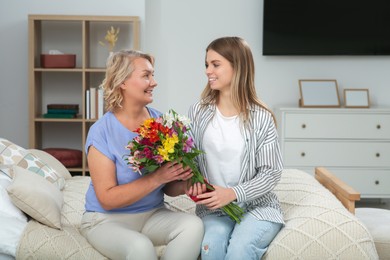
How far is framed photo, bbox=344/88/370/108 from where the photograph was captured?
5.87 m

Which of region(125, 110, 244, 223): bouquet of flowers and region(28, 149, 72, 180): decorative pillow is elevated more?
region(125, 110, 244, 223): bouquet of flowers

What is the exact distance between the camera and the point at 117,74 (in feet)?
8.66

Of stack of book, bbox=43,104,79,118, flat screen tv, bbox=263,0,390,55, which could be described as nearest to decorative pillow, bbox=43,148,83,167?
stack of book, bbox=43,104,79,118

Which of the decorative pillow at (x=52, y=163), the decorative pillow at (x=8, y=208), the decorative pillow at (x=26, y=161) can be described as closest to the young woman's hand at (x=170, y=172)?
the decorative pillow at (x=8, y=208)

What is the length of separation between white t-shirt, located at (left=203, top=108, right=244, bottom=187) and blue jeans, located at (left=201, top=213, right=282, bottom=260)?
0.15 metres

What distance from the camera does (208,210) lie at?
271cm

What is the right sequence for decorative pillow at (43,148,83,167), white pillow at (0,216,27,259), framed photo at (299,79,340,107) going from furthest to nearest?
framed photo at (299,79,340,107) < decorative pillow at (43,148,83,167) < white pillow at (0,216,27,259)

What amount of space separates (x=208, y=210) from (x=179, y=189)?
0.15 meters

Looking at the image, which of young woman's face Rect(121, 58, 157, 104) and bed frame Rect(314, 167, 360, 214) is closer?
young woman's face Rect(121, 58, 157, 104)

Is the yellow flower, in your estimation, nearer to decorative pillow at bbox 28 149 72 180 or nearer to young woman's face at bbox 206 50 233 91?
young woman's face at bbox 206 50 233 91

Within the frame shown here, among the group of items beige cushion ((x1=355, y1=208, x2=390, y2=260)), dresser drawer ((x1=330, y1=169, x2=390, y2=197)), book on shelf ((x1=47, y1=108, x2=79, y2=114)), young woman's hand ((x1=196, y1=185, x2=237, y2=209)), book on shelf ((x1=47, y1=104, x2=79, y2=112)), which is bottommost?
dresser drawer ((x1=330, y1=169, x2=390, y2=197))

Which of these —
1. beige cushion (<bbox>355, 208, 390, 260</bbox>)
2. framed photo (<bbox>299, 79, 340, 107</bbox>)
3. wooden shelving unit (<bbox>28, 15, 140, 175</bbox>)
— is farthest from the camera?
framed photo (<bbox>299, 79, 340, 107</bbox>)

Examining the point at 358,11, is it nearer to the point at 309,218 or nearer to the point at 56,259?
the point at 309,218

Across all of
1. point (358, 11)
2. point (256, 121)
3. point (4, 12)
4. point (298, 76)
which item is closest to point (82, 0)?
point (4, 12)
